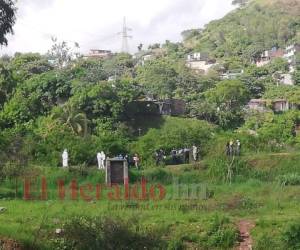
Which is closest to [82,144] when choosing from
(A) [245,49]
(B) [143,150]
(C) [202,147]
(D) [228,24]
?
(B) [143,150]

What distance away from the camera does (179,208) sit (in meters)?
18.9

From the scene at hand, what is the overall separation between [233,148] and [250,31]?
80.9 m

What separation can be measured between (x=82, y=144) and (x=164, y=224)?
533 inches

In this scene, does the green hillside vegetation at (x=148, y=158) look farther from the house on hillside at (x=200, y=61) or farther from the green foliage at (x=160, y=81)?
the house on hillside at (x=200, y=61)

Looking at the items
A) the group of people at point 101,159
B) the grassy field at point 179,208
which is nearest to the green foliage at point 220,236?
the grassy field at point 179,208

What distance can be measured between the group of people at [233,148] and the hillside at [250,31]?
207ft

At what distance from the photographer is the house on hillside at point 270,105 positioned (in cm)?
5397

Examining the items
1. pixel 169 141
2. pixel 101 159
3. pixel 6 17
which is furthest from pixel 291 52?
pixel 6 17

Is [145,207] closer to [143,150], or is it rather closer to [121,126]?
[143,150]

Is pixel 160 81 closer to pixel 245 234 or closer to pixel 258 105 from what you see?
pixel 258 105

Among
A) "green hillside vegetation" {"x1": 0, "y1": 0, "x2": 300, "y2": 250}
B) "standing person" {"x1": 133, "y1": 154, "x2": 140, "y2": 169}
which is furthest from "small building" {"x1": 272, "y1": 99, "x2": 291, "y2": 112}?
"standing person" {"x1": 133, "y1": 154, "x2": 140, "y2": 169}

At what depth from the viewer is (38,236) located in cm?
1524

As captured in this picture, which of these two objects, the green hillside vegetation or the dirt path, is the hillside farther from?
the dirt path

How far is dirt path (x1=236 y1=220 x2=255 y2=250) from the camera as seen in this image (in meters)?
16.0
